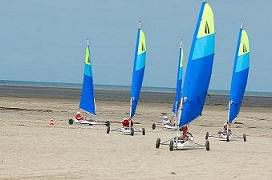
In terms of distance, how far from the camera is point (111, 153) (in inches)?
770

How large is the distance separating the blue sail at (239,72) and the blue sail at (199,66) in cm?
760

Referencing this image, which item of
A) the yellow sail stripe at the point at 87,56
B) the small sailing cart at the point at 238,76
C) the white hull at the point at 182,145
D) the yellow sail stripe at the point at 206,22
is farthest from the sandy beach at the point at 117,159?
the yellow sail stripe at the point at 87,56

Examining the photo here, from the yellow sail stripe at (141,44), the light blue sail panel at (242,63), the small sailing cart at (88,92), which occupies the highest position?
the yellow sail stripe at (141,44)

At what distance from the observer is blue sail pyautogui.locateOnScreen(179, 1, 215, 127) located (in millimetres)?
Answer: 20766

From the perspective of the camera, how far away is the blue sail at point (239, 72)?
2872cm

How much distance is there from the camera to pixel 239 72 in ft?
94.8

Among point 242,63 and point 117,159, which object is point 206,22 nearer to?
point 117,159

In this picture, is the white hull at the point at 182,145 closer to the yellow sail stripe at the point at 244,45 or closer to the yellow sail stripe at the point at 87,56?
the yellow sail stripe at the point at 244,45

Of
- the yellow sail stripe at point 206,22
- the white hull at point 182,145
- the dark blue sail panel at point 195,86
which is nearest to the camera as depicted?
the yellow sail stripe at point 206,22

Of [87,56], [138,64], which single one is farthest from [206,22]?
[87,56]

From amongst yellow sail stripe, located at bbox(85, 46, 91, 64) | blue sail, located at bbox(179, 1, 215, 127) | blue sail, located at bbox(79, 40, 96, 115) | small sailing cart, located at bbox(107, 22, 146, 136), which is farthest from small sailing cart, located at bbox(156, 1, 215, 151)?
yellow sail stripe, located at bbox(85, 46, 91, 64)

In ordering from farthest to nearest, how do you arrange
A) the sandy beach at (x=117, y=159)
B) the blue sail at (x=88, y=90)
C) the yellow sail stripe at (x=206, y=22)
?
the blue sail at (x=88, y=90)
the yellow sail stripe at (x=206, y=22)
the sandy beach at (x=117, y=159)

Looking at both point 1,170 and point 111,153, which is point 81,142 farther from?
point 1,170

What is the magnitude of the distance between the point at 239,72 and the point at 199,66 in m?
8.32
